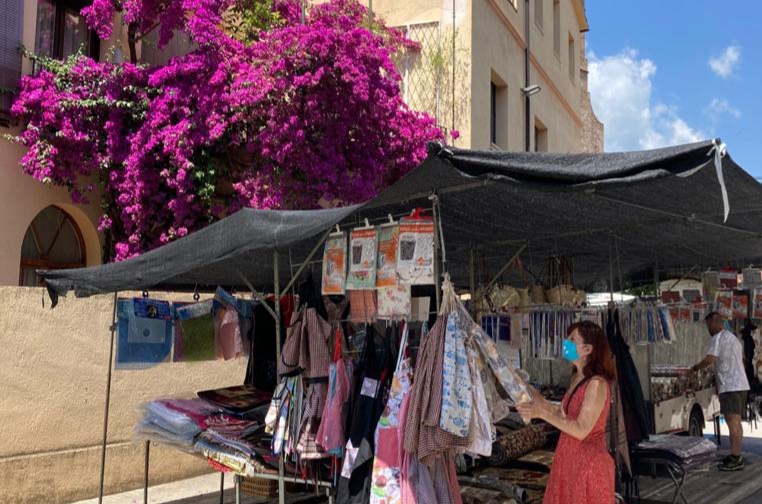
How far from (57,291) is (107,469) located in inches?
110

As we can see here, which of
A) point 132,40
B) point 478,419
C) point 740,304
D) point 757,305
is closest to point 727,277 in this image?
point 740,304

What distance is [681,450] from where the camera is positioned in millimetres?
5805

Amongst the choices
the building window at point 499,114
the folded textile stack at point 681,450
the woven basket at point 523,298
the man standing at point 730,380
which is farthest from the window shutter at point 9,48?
the man standing at point 730,380

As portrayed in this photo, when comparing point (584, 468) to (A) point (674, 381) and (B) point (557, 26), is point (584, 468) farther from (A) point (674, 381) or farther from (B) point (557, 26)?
(B) point (557, 26)

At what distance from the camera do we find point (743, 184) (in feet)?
13.2

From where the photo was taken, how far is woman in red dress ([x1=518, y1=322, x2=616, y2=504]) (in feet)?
12.9

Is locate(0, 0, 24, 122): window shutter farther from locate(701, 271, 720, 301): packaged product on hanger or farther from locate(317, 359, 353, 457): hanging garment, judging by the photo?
locate(701, 271, 720, 301): packaged product on hanger

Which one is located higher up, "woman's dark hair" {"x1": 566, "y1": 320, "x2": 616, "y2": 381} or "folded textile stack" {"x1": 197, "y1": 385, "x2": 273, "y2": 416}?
"woman's dark hair" {"x1": 566, "y1": 320, "x2": 616, "y2": 381}

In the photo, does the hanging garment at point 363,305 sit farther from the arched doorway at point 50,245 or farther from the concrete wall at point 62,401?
the arched doorway at point 50,245

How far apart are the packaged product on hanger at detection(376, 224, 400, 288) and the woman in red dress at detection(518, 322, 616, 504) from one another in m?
1.06

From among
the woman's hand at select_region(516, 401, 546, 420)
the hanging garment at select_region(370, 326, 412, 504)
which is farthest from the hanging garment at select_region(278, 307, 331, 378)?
the woman's hand at select_region(516, 401, 546, 420)

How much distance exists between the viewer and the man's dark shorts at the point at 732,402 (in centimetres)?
818

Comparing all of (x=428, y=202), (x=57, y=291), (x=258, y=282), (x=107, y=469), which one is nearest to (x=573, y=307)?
(x=428, y=202)

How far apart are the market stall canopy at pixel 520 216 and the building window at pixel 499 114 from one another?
6494 millimetres
